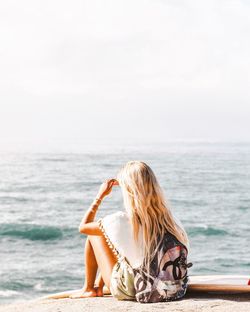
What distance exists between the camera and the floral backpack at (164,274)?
4.34 metres

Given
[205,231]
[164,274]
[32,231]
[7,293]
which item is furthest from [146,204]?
[205,231]

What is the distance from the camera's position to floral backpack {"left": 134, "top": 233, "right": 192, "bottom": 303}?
4.34 m

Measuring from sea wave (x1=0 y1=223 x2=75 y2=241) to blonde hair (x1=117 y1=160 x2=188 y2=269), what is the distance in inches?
929

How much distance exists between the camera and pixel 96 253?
4.75 metres

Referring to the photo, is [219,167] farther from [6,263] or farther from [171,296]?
[171,296]

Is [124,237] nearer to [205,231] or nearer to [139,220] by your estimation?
[139,220]

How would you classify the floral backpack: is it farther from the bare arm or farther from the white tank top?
the bare arm

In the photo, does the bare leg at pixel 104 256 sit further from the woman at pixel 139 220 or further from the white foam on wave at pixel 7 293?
the white foam on wave at pixel 7 293

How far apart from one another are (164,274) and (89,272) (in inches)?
28.4

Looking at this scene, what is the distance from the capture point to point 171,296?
175 inches

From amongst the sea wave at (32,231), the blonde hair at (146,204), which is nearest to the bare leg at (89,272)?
the blonde hair at (146,204)

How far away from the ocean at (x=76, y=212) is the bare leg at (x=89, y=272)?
1417cm

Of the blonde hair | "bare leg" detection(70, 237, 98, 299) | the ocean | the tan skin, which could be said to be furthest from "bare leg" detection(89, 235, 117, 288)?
the ocean

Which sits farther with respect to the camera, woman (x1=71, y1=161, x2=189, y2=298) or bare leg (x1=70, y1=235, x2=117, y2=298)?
bare leg (x1=70, y1=235, x2=117, y2=298)
